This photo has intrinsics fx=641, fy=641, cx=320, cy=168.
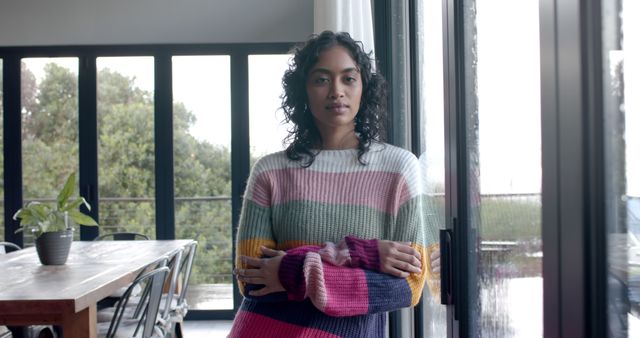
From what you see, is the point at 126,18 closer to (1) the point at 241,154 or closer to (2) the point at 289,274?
(1) the point at 241,154

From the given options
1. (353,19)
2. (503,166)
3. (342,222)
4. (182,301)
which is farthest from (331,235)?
(182,301)

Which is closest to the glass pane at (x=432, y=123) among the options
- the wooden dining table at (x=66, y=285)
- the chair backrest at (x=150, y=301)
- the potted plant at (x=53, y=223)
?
the chair backrest at (x=150, y=301)

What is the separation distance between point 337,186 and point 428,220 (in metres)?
0.62

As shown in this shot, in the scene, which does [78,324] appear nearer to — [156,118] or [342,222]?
[342,222]

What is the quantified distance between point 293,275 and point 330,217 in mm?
157

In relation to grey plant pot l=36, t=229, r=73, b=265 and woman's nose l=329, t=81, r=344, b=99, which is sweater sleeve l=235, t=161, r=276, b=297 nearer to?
woman's nose l=329, t=81, r=344, b=99

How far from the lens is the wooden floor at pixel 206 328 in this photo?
4.64 m

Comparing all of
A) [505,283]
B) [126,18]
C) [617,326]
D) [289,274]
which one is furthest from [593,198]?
[126,18]

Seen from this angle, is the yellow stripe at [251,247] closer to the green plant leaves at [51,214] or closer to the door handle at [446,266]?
the door handle at [446,266]

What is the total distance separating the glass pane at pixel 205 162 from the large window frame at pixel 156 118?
0.05m

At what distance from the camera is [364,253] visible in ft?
4.07

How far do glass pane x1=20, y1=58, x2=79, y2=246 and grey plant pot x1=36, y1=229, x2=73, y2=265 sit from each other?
218 centimetres

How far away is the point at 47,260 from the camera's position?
3.11m

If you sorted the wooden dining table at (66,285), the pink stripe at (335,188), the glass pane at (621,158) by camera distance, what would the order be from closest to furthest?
the glass pane at (621,158), the pink stripe at (335,188), the wooden dining table at (66,285)
